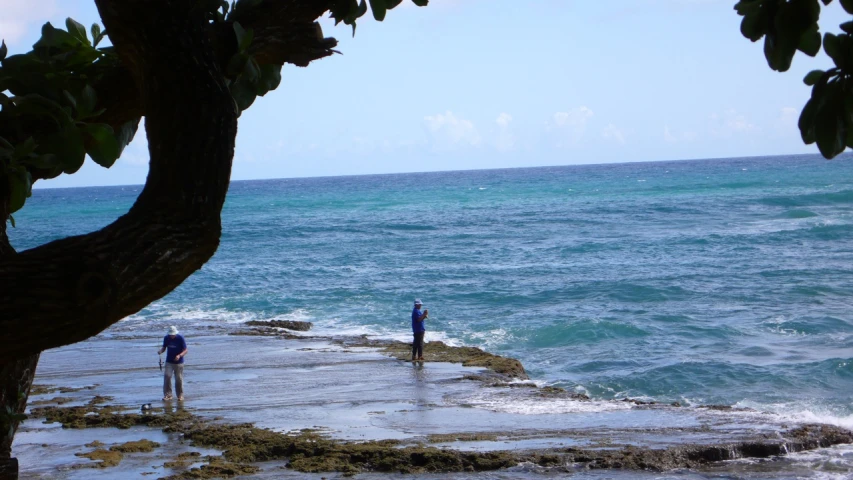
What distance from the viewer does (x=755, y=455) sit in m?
10.7

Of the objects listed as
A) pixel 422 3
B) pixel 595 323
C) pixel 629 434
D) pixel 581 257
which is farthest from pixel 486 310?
pixel 422 3

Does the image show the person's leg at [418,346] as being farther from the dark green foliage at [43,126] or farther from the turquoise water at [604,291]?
the dark green foliage at [43,126]

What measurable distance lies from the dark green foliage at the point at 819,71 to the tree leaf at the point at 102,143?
1.70 meters

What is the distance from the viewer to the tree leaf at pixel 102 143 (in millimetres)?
2422

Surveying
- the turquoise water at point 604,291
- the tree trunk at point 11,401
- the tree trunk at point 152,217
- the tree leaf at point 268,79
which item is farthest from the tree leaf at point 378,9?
the turquoise water at point 604,291

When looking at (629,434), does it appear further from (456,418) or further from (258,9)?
(258,9)

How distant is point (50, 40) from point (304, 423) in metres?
10.0

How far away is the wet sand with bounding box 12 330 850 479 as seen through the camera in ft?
34.0

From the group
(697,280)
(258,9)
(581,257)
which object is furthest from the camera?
(581,257)

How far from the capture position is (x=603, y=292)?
2641 centimetres

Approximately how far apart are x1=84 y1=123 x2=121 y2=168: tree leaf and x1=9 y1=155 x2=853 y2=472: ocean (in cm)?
1139

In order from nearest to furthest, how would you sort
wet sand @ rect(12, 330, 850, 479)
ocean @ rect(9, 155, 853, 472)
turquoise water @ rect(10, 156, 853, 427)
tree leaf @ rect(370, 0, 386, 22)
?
1. tree leaf @ rect(370, 0, 386, 22)
2. wet sand @ rect(12, 330, 850, 479)
3. ocean @ rect(9, 155, 853, 472)
4. turquoise water @ rect(10, 156, 853, 427)

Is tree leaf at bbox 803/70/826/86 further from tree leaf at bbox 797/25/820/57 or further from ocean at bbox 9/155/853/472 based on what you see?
ocean at bbox 9/155/853/472

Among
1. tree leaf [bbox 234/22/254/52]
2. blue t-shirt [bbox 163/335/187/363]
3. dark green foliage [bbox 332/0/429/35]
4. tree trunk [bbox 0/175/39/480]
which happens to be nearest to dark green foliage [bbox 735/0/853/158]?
dark green foliage [bbox 332/0/429/35]
